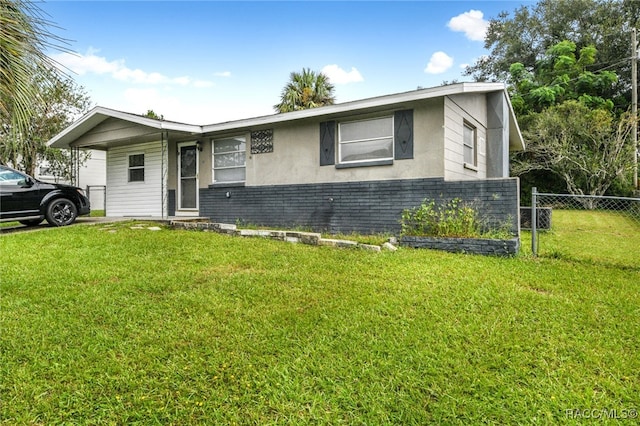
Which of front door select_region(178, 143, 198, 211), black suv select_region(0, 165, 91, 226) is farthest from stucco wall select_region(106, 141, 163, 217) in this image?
black suv select_region(0, 165, 91, 226)

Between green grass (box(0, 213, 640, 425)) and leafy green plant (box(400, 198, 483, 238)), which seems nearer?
green grass (box(0, 213, 640, 425))

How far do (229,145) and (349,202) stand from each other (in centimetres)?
403

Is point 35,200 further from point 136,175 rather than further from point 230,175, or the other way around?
point 230,175

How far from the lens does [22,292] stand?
4016mm

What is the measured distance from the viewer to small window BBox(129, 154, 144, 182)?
1164 centimetres

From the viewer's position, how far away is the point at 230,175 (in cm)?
1014

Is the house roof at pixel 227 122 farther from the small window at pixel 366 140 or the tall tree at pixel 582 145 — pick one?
the tall tree at pixel 582 145

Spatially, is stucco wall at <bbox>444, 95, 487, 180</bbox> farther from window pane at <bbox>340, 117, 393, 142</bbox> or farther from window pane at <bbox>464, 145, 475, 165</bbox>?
window pane at <bbox>340, 117, 393, 142</bbox>

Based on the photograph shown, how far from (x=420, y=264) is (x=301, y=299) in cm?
215

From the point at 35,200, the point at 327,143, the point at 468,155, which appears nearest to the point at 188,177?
the point at 35,200

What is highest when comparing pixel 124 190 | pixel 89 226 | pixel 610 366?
pixel 124 190

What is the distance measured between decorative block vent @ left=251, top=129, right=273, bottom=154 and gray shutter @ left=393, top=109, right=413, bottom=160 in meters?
3.27

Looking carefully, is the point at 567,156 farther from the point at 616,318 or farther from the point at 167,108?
the point at 167,108

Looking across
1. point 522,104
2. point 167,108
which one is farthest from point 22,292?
point 167,108
